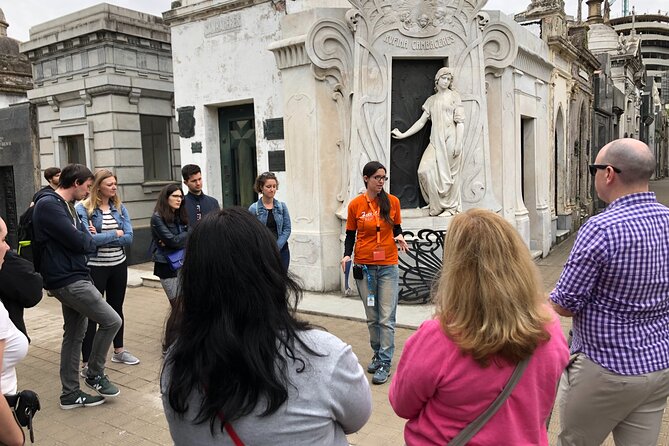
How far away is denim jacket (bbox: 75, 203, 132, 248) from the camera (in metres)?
4.95

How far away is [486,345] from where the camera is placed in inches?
70.8

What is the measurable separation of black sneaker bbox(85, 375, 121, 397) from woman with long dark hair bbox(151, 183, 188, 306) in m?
0.94

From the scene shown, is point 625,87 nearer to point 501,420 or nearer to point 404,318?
point 404,318

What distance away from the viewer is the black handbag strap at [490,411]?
1839 millimetres

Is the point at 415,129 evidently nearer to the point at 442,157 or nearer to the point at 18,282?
the point at 442,157

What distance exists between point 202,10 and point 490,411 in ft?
31.2

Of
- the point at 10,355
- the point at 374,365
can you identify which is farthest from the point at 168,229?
the point at 10,355

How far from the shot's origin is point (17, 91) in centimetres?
1541

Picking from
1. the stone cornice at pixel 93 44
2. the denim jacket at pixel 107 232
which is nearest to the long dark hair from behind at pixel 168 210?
the denim jacket at pixel 107 232

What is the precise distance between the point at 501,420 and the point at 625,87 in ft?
84.8

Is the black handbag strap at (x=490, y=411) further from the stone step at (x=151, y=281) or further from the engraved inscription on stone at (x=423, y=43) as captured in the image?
the stone step at (x=151, y=281)

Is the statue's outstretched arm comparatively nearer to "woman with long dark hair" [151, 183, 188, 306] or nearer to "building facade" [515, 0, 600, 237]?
"woman with long dark hair" [151, 183, 188, 306]

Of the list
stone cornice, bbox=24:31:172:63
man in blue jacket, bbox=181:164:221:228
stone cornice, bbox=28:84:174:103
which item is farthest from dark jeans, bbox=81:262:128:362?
stone cornice, bbox=24:31:172:63

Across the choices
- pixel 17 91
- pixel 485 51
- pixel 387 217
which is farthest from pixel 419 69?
pixel 17 91
